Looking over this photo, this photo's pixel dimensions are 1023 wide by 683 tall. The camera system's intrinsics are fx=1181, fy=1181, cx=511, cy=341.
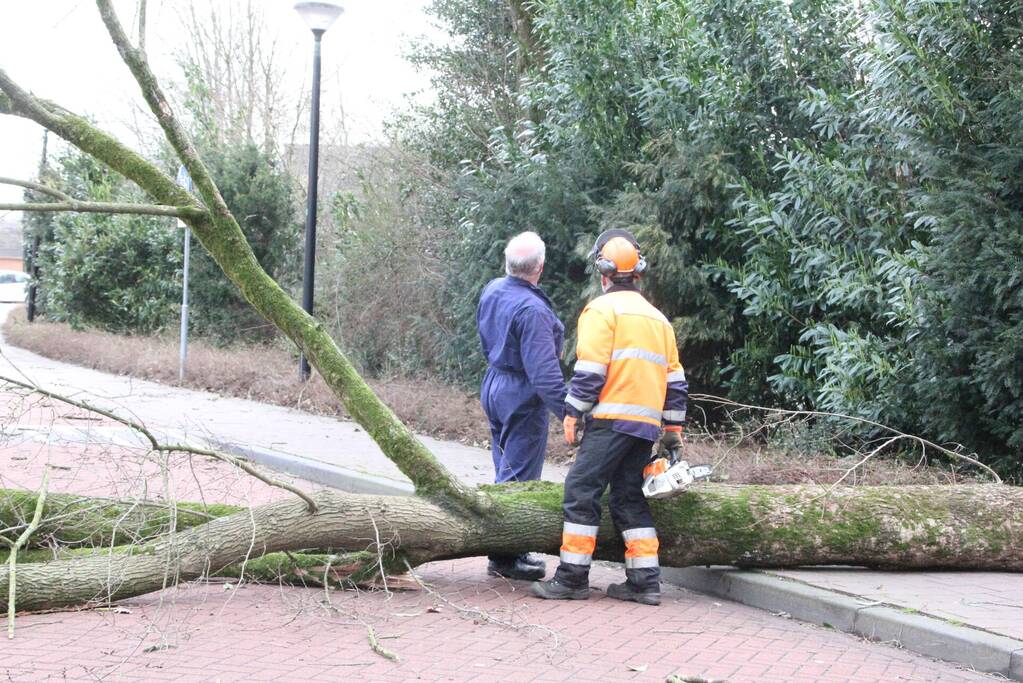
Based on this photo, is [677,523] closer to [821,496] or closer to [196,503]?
[821,496]

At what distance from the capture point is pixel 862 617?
18.8ft

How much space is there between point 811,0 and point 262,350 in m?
12.7

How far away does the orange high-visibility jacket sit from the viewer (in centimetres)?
→ 608

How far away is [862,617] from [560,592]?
1519 millimetres

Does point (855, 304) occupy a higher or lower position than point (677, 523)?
higher

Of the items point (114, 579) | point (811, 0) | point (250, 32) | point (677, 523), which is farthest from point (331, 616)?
point (250, 32)

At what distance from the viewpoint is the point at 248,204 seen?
2247cm

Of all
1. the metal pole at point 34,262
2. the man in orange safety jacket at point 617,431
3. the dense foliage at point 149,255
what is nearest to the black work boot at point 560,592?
the man in orange safety jacket at point 617,431

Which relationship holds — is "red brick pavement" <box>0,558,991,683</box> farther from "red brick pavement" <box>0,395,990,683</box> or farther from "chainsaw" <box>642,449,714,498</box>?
"chainsaw" <box>642,449,714,498</box>

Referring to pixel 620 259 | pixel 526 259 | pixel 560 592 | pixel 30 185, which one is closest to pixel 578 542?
pixel 560 592

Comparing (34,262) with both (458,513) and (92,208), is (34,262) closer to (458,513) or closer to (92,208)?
(92,208)

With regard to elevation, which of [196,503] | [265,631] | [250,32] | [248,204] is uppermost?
[250,32]

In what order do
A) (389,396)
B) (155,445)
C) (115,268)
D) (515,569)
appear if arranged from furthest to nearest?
1. (115,268)
2. (389,396)
3. (515,569)
4. (155,445)

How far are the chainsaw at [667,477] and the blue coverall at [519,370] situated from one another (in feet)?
2.19
